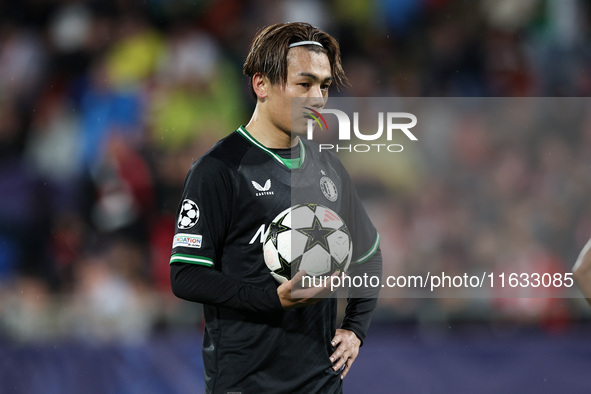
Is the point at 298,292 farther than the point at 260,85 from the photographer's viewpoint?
No

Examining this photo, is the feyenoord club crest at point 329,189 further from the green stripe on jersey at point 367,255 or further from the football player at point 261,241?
the green stripe on jersey at point 367,255

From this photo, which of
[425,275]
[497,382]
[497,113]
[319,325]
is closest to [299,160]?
[319,325]

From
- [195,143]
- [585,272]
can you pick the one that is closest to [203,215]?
[585,272]

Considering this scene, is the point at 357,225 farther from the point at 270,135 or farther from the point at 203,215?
the point at 203,215

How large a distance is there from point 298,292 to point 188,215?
0.45m

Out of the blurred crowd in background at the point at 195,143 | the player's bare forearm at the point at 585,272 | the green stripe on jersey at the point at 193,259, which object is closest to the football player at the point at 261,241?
the green stripe on jersey at the point at 193,259

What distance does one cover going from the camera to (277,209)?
2438mm

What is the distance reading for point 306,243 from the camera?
2.39 metres

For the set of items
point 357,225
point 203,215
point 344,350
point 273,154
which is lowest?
point 344,350

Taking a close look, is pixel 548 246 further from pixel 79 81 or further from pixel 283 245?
pixel 79 81

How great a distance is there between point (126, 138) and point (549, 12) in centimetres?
360

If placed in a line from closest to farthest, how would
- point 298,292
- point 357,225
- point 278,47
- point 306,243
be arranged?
1. point 298,292
2. point 306,243
3. point 278,47
4. point 357,225

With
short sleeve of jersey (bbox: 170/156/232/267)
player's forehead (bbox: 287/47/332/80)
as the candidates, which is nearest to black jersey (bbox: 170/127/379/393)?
short sleeve of jersey (bbox: 170/156/232/267)

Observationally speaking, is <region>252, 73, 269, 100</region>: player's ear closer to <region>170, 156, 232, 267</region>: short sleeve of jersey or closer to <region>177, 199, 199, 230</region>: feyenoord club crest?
<region>170, 156, 232, 267</region>: short sleeve of jersey
